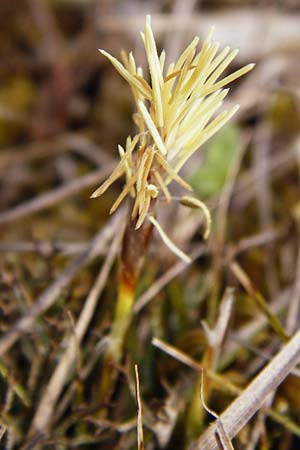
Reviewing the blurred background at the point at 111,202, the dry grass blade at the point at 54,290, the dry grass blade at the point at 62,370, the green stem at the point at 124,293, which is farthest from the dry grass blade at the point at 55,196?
the green stem at the point at 124,293

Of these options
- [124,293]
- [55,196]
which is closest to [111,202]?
[55,196]

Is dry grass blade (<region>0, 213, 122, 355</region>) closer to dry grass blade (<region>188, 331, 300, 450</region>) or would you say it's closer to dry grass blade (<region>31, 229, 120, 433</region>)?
dry grass blade (<region>31, 229, 120, 433</region>)

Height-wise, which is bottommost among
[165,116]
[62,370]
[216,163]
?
[62,370]

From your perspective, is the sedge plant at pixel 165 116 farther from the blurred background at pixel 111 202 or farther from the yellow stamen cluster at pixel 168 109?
the blurred background at pixel 111 202

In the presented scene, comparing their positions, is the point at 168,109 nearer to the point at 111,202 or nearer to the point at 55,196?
the point at 55,196

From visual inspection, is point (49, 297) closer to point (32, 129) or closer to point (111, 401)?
point (111, 401)
